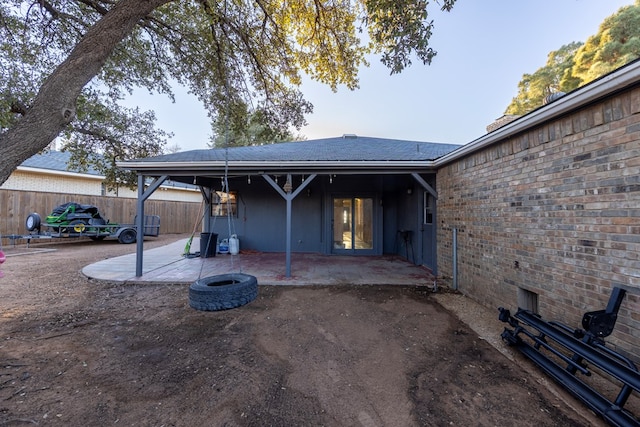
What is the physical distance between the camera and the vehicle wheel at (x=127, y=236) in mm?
10961

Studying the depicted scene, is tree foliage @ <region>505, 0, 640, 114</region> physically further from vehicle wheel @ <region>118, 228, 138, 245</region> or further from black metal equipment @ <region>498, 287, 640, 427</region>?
vehicle wheel @ <region>118, 228, 138, 245</region>

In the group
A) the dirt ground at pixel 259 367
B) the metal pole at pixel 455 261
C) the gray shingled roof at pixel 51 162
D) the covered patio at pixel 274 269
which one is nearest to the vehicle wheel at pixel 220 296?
the dirt ground at pixel 259 367

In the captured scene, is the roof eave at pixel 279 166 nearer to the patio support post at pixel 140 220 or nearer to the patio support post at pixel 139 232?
the patio support post at pixel 140 220

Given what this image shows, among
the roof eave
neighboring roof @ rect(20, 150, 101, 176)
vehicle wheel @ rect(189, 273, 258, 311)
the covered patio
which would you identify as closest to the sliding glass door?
the covered patio

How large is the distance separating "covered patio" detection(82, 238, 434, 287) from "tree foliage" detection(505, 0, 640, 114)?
12.7m

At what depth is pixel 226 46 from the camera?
246 inches

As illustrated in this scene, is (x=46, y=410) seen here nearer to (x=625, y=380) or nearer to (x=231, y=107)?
(x=625, y=380)

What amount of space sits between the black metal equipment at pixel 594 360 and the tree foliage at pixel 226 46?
13.6 feet

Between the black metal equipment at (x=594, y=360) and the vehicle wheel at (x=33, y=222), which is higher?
the vehicle wheel at (x=33, y=222)

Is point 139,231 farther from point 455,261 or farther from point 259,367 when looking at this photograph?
point 455,261

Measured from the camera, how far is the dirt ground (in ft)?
6.03

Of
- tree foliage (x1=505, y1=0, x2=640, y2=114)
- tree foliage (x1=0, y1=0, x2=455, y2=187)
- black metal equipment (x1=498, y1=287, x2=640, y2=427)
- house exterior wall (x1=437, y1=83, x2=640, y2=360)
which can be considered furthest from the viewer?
tree foliage (x1=505, y1=0, x2=640, y2=114)

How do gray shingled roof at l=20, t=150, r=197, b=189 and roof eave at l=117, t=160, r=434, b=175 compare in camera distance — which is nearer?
roof eave at l=117, t=160, r=434, b=175

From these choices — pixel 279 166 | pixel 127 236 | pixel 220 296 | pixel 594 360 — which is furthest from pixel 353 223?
pixel 127 236
